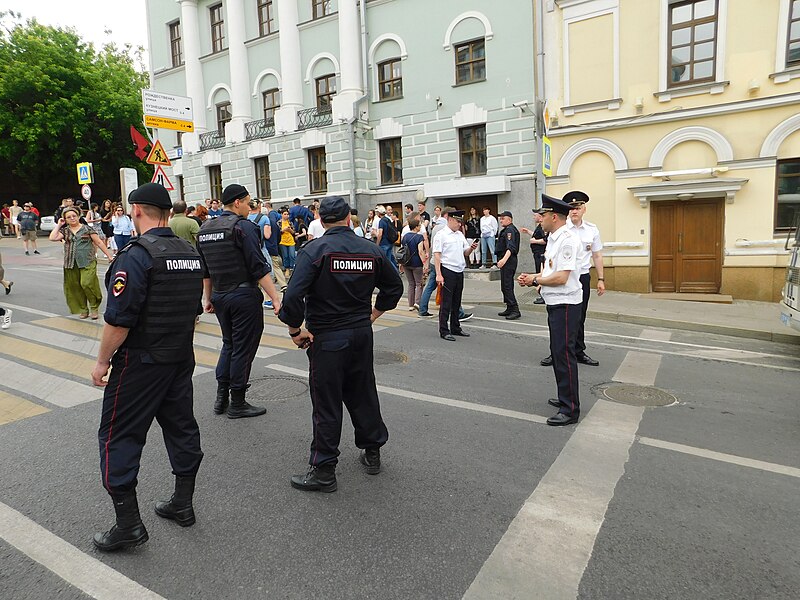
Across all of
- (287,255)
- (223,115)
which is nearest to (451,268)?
(287,255)

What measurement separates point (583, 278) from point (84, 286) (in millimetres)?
7889

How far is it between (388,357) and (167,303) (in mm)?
4367

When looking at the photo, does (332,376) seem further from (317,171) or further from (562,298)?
(317,171)

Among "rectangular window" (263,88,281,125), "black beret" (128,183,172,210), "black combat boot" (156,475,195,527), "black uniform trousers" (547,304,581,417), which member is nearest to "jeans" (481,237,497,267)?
"rectangular window" (263,88,281,125)

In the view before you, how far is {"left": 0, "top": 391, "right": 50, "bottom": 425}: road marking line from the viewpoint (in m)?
4.98

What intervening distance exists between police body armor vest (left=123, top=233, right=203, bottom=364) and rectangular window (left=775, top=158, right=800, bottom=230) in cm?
1373

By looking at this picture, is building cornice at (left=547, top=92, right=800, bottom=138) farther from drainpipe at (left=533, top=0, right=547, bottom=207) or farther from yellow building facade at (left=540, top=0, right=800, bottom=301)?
drainpipe at (left=533, top=0, right=547, bottom=207)

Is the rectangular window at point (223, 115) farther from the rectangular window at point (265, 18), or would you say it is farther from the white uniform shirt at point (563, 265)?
the white uniform shirt at point (563, 265)

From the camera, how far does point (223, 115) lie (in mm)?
24719

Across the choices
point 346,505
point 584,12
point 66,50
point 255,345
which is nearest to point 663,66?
point 584,12

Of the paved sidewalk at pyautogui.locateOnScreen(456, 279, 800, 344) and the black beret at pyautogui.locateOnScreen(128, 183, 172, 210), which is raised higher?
the black beret at pyautogui.locateOnScreen(128, 183, 172, 210)

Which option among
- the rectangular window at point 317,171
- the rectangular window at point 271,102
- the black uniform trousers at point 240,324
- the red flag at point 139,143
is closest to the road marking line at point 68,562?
the black uniform trousers at point 240,324

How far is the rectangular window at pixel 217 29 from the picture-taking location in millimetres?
24375

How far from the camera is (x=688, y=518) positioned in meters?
3.29
